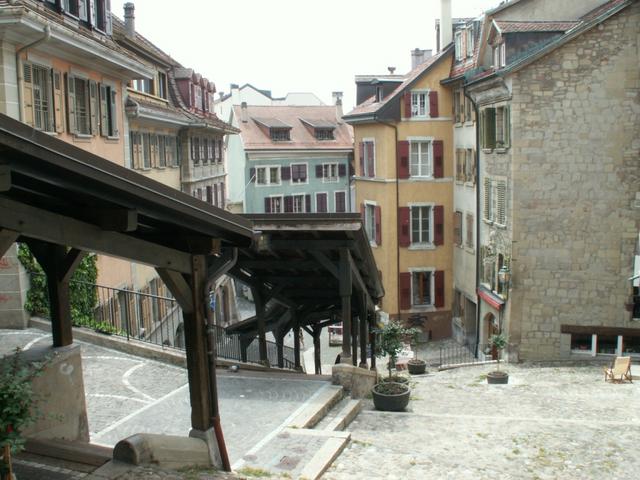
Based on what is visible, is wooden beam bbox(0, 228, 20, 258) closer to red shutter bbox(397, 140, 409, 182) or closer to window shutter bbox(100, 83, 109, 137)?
window shutter bbox(100, 83, 109, 137)

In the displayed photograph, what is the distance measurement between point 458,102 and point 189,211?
96.0ft

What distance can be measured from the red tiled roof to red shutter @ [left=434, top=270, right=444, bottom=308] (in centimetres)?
1979

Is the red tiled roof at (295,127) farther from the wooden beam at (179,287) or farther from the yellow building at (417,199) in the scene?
the wooden beam at (179,287)

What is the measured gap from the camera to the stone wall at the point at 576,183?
24734mm

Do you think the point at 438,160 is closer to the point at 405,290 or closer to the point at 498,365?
the point at 405,290

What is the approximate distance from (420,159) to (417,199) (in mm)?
1989

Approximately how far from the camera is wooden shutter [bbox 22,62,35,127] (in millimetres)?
15961

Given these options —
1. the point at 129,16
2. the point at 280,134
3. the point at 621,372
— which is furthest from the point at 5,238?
the point at 280,134

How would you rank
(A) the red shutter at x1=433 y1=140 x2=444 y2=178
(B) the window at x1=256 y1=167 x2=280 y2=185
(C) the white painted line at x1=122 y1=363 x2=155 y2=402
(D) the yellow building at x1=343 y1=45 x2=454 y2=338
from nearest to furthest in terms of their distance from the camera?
(C) the white painted line at x1=122 y1=363 x2=155 y2=402 → (D) the yellow building at x1=343 y1=45 x2=454 y2=338 → (A) the red shutter at x1=433 y1=140 x2=444 y2=178 → (B) the window at x1=256 y1=167 x2=280 y2=185

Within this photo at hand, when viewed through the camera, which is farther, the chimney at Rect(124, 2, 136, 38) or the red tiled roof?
the red tiled roof

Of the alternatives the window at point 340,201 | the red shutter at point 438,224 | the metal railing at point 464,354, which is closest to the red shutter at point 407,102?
the red shutter at point 438,224

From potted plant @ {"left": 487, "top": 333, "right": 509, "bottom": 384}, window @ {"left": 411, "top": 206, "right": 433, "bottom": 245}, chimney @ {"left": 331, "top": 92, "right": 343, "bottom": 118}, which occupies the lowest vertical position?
potted plant @ {"left": 487, "top": 333, "right": 509, "bottom": 384}

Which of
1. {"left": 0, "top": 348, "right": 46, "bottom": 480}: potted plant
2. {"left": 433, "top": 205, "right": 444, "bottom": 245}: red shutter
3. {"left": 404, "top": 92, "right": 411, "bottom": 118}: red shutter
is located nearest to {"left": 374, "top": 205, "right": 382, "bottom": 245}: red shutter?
{"left": 433, "top": 205, "right": 444, "bottom": 245}: red shutter

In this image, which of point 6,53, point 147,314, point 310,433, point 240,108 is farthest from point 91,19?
point 240,108
